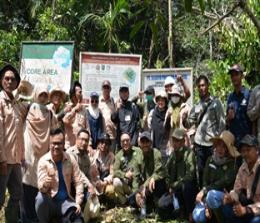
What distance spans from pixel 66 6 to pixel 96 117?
7.88 metres

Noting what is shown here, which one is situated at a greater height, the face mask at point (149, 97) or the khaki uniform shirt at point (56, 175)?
→ the face mask at point (149, 97)

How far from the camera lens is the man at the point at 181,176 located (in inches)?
245

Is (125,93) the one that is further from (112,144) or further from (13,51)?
(13,51)

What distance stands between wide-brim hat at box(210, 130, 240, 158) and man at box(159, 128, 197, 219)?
678 millimetres

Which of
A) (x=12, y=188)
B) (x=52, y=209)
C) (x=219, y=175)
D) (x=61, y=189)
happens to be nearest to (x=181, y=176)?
(x=219, y=175)

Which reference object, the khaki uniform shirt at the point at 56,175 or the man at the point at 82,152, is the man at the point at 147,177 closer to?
the man at the point at 82,152

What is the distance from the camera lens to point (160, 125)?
6.85 meters

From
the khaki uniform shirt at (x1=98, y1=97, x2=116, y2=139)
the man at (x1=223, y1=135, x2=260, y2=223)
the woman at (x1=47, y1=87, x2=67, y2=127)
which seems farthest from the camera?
the khaki uniform shirt at (x1=98, y1=97, x2=116, y2=139)

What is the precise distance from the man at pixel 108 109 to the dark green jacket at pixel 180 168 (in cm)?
121

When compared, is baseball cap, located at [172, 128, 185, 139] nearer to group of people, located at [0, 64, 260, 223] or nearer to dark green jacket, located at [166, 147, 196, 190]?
group of people, located at [0, 64, 260, 223]

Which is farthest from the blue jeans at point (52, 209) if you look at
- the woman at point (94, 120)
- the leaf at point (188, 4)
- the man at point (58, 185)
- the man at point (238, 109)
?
the leaf at point (188, 4)

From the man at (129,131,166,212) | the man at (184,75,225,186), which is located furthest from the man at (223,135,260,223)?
the man at (129,131,166,212)

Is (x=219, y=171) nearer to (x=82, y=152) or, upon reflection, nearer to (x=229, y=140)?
(x=229, y=140)

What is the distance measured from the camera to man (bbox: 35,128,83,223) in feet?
16.6
